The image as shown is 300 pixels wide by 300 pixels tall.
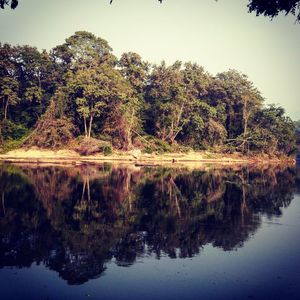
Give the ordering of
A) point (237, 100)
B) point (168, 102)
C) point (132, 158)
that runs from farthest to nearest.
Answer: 1. point (237, 100)
2. point (168, 102)
3. point (132, 158)

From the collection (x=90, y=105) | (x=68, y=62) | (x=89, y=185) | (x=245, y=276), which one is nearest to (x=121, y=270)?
(x=245, y=276)

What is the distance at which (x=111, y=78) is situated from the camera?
55.7 m

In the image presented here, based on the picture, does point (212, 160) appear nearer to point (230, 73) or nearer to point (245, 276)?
point (230, 73)

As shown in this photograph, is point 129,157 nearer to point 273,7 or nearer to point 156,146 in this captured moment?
point 156,146

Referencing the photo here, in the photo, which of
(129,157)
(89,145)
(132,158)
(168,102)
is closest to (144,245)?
(89,145)

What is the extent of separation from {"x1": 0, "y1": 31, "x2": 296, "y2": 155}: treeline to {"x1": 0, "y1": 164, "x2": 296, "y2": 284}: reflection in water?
27609mm

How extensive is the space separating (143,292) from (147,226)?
662 centimetres

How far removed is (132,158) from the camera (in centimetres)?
5500

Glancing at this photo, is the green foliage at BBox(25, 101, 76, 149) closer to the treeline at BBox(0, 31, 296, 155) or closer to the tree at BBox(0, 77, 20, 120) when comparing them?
the treeline at BBox(0, 31, 296, 155)

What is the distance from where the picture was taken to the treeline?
53719 mm

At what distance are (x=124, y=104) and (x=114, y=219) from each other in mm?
42214

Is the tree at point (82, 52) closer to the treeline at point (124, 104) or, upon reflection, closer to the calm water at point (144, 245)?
the treeline at point (124, 104)

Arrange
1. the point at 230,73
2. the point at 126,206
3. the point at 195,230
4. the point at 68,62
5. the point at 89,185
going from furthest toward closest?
1. the point at 230,73
2. the point at 68,62
3. the point at 89,185
4. the point at 126,206
5. the point at 195,230

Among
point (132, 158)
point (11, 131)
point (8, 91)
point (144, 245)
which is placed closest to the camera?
point (144, 245)
